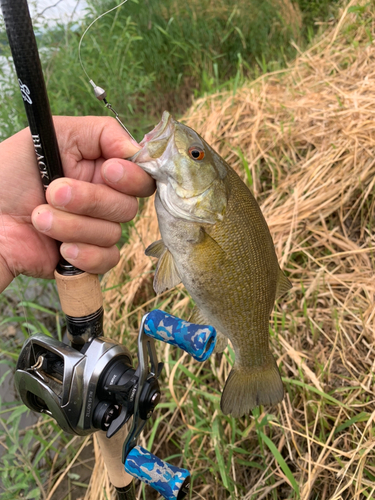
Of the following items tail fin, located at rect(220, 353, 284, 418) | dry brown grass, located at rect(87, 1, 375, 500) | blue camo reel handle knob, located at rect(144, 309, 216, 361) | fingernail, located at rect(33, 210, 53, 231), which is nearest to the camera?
blue camo reel handle knob, located at rect(144, 309, 216, 361)

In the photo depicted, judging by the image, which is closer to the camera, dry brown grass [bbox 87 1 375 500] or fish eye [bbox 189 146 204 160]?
fish eye [bbox 189 146 204 160]

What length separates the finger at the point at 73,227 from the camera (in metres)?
1.24

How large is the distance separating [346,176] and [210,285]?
62.7 inches

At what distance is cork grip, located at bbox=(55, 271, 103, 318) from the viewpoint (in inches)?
49.9

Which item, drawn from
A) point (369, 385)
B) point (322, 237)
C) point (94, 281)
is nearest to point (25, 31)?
point (94, 281)

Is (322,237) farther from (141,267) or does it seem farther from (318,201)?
→ (141,267)

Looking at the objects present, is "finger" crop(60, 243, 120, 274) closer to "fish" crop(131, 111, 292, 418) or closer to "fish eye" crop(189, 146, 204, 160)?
"fish" crop(131, 111, 292, 418)

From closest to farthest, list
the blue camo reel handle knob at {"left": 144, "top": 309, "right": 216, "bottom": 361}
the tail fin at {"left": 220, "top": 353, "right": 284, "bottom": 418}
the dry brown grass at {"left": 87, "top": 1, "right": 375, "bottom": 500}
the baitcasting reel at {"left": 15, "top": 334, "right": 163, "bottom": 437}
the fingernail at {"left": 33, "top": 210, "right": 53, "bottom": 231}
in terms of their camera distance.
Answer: the blue camo reel handle knob at {"left": 144, "top": 309, "right": 216, "bottom": 361}
the baitcasting reel at {"left": 15, "top": 334, "right": 163, "bottom": 437}
the fingernail at {"left": 33, "top": 210, "right": 53, "bottom": 231}
the tail fin at {"left": 220, "top": 353, "right": 284, "bottom": 418}
the dry brown grass at {"left": 87, "top": 1, "right": 375, "bottom": 500}

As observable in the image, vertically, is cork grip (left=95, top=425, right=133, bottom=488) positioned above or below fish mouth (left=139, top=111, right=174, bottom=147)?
below

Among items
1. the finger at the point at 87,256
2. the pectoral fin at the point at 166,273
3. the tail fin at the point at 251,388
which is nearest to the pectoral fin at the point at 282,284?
the tail fin at the point at 251,388

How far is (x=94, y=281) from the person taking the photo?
1.32m

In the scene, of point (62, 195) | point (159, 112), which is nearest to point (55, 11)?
point (159, 112)

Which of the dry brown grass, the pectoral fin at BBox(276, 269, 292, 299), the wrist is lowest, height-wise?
the dry brown grass

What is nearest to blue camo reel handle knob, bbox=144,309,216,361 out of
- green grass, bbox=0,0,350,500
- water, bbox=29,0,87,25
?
green grass, bbox=0,0,350,500
